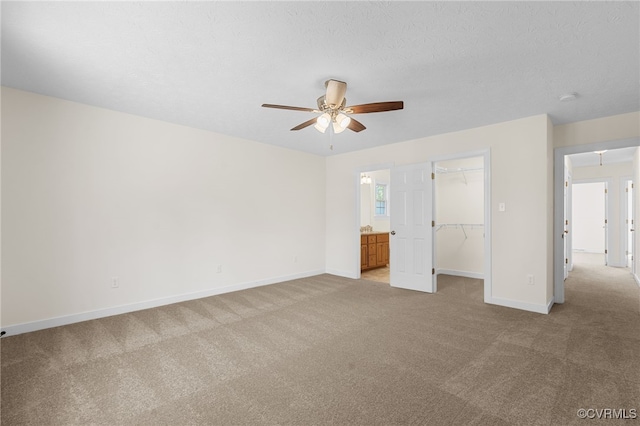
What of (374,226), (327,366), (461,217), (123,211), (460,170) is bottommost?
(327,366)

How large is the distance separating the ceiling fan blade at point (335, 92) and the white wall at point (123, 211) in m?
2.60

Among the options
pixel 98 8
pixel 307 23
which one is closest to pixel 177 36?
pixel 98 8

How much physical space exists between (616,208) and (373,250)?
6.27 m

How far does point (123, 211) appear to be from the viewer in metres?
3.82

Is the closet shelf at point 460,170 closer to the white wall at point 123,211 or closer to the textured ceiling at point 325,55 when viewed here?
the textured ceiling at point 325,55

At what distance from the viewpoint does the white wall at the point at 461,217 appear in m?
5.98

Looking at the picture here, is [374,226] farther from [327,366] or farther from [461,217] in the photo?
[327,366]

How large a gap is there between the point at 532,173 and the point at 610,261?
19.0 feet

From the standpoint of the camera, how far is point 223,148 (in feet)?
15.8

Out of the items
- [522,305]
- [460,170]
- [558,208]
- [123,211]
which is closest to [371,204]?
[460,170]

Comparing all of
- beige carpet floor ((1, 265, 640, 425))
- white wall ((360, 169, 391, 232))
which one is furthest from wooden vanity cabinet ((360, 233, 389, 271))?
beige carpet floor ((1, 265, 640, 425))

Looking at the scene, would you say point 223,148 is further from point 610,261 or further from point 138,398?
point 610,261

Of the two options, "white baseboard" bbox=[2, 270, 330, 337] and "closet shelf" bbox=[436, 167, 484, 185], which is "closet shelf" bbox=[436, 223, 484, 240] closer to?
A: "closet shelf" bbox=[436, 167, 484, 185]

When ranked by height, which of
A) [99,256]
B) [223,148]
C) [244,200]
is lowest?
[99,256]
